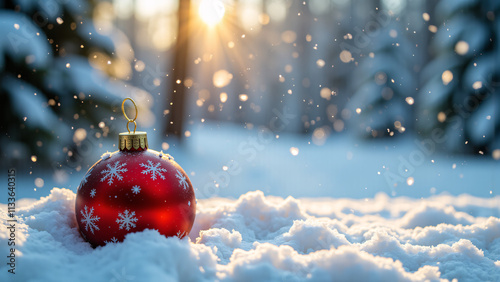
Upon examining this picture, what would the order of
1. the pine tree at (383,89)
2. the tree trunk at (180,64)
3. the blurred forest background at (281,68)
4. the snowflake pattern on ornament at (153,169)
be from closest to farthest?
the snowflake pattern on ornament at (153,169) → the blurred forest background at (281,68) → the tree trunk at (180,64) → the pine tree at (383,89)

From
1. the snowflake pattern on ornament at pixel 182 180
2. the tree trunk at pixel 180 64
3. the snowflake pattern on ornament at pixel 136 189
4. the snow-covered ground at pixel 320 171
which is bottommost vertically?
A: the snowflake pattern on ornament at pixel 136 189

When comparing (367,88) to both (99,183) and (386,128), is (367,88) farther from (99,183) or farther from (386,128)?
(99,183)

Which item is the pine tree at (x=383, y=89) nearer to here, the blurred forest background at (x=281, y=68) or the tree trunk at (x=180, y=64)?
the blurred forest background at (x=281, y=68)

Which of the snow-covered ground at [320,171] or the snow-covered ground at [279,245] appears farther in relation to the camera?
the snow-covered ground at [320,171]

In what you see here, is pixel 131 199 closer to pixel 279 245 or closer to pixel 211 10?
pixel 279 245

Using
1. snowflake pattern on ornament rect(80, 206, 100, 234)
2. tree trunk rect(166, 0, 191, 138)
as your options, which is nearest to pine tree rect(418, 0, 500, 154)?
tree trunk rect(166, 0, 191, 138)

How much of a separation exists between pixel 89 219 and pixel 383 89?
52.0 ft

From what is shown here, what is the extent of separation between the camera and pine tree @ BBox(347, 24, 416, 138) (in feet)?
55.1

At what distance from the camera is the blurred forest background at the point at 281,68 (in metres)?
7.83

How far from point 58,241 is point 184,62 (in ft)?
30.1

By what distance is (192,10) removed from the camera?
11.8 metres

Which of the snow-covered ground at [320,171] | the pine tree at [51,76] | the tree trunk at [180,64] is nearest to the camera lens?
the pine tree at [51,76]

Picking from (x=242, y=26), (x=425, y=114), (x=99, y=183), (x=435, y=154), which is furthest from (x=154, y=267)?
(x=242, y=26)

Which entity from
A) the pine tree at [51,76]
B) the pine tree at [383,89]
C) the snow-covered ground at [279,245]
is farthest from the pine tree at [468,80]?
the pine tree at [51,76]
